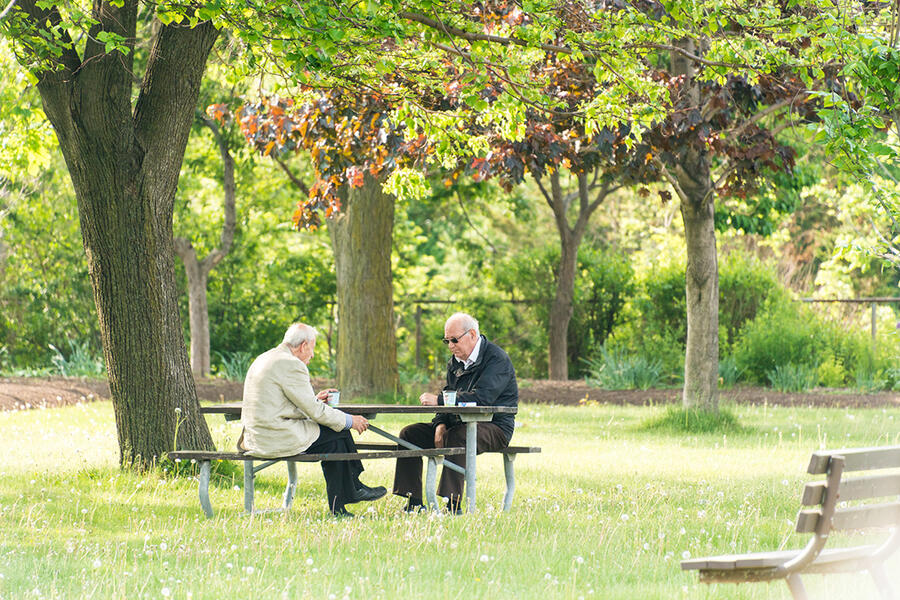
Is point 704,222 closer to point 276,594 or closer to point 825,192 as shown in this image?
point 276,594

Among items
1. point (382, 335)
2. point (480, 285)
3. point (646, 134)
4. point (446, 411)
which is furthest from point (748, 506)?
point (480, 285)

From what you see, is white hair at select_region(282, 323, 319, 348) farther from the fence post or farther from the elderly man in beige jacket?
the fence post

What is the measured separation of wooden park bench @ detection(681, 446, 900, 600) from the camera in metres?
4.13

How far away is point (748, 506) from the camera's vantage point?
796 centimetres

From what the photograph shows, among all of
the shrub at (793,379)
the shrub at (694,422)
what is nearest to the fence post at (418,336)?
the shrub at (793,379)

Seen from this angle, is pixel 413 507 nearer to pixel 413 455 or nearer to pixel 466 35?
pixel 413 455

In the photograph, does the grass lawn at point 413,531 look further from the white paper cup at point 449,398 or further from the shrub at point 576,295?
the shrub at point 576,295

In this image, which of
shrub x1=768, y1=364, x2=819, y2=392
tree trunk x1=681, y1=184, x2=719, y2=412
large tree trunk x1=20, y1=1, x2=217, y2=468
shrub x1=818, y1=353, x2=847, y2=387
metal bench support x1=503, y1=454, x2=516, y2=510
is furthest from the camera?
shrub x1=818, y1=353, x2=847, y2=387

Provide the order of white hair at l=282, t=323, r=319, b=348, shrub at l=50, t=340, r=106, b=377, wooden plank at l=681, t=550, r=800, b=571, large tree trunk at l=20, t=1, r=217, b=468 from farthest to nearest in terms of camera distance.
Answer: shrub at l=50, t=340, r=106, b=377 → large tree trunk at l=20, t=1, r=217, b=468 → white hair at l=282, t=323, r=319, b=348 → wooden plank at l=681, t=550, r=800, b=571

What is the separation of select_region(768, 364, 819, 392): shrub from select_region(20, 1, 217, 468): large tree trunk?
1167 cm

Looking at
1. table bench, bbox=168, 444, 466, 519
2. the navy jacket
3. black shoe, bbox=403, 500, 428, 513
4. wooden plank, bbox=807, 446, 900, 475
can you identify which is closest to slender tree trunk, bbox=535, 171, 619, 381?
the navy jacket

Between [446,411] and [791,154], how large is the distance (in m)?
6.13

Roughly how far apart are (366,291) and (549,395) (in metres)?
4.00

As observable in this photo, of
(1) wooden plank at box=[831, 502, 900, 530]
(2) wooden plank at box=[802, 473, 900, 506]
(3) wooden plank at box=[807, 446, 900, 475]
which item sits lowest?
(1) wooden plank at box=[831, 502, 900, 530]
